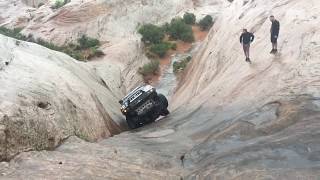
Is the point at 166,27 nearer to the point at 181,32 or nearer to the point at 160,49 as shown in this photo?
the point at 181,32

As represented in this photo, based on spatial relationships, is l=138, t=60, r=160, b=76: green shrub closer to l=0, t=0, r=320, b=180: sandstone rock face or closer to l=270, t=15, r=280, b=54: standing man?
l=0, t=0, r=320, b=180: sandstone rock face

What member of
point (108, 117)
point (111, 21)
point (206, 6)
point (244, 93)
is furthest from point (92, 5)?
point (244, 93)

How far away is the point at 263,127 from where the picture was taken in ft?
50.2

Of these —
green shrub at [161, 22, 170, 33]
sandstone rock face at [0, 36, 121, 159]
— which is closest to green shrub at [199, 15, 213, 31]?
green shrub at [161, 22, 170, 33]

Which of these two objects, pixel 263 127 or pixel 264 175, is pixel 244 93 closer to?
pixel 263 127

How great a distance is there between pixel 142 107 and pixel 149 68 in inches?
748

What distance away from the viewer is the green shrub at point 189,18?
56.3 metres

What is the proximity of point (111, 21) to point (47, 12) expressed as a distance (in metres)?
9.85

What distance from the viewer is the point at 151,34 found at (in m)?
51.3

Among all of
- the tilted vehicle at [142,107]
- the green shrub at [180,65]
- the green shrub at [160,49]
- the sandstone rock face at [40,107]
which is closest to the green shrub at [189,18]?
the green shrub at [160,49]

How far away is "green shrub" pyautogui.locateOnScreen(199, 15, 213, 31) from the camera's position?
55.0 metres

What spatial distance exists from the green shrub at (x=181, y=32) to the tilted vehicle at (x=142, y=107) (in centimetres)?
2681

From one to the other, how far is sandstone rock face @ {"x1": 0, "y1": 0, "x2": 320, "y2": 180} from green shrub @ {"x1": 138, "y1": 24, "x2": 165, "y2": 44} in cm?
2396

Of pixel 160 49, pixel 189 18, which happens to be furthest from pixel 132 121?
pixel 189 18
